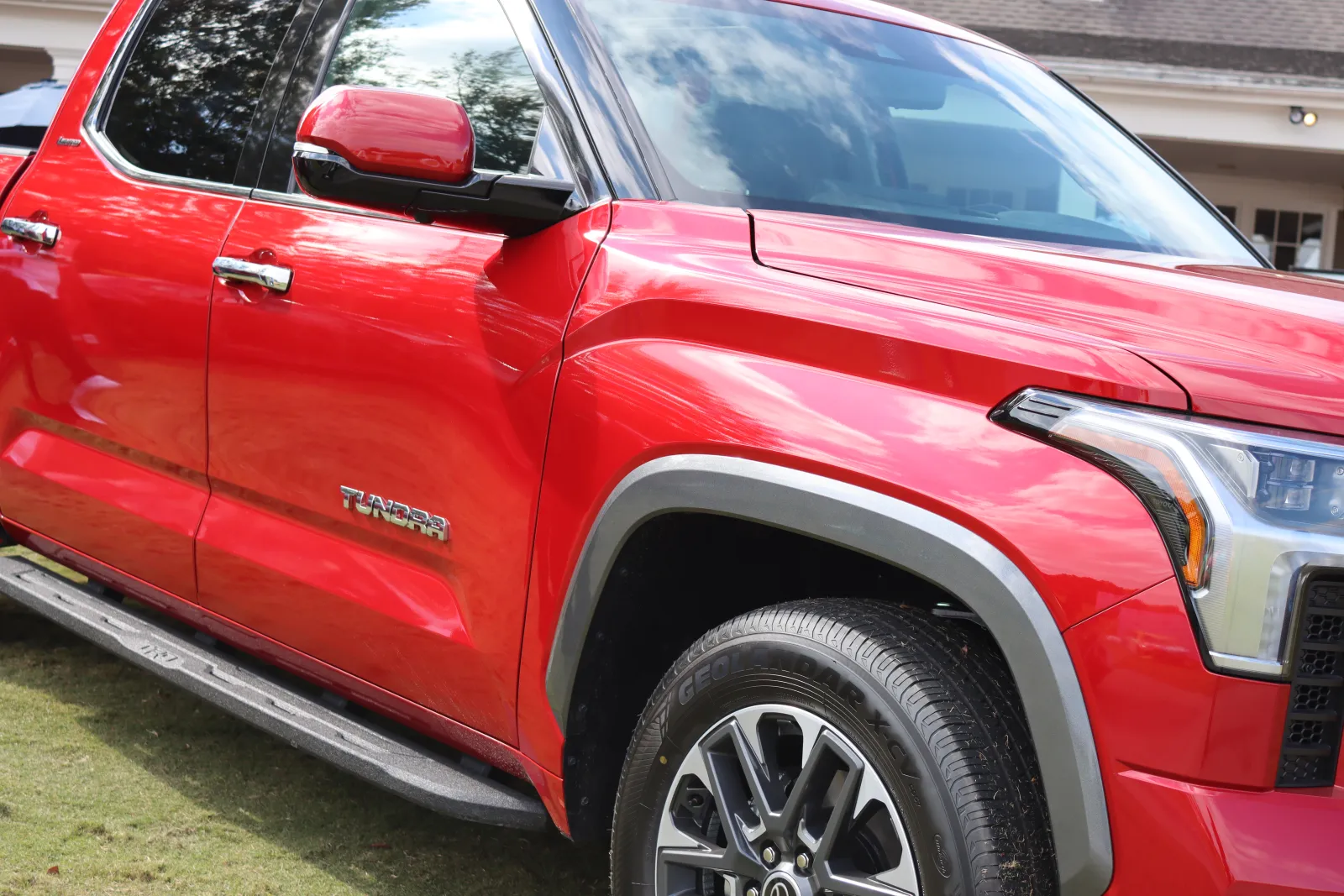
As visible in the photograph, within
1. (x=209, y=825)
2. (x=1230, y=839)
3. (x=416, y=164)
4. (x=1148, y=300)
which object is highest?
(x=416, y=164)

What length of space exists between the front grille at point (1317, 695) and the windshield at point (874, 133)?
3.75 ft

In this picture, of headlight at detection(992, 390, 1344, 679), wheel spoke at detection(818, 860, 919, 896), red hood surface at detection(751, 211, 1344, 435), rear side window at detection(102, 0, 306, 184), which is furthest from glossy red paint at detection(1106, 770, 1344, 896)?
rear side window at detection(102, 0, 306, 184)

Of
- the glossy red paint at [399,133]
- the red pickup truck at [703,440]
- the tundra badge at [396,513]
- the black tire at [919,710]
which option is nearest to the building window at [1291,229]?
the red pickup truck at [703,440]

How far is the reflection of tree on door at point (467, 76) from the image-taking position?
2.52 m

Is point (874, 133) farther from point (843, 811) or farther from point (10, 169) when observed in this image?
point (10, 169)

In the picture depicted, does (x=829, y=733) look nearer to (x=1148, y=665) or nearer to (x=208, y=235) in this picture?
(x=1148, y=665)

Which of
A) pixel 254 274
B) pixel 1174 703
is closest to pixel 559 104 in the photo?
pixel 254 274

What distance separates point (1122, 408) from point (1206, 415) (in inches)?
3.6

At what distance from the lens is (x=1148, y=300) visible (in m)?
1.79

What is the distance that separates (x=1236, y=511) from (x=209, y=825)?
2.36 m

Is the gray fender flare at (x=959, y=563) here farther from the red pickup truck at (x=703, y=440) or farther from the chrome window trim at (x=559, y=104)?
the chrome window trim at (x=559, y=104)

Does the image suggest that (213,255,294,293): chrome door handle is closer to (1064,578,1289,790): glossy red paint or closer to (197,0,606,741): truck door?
(197,0,606,741): truck door

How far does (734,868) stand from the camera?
1925 millimetres

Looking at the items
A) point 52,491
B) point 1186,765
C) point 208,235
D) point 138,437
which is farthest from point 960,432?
point 52,491
